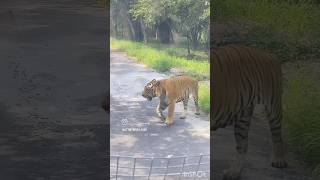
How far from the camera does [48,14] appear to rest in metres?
3.70

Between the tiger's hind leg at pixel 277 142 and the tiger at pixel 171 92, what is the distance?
0.54m

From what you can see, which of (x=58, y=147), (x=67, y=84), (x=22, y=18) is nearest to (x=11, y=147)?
(x=58, y=147)

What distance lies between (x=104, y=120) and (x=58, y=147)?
367 millimetres

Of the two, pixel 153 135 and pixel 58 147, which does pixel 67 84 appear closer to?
pixel 58 147

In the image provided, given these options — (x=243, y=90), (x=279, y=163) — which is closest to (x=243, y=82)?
(x=243, y=90)

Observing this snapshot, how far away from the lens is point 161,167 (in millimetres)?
3836

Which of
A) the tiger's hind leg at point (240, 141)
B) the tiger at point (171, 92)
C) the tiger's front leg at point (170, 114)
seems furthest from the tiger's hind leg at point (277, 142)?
the tiger's front leg at point (170, 114)

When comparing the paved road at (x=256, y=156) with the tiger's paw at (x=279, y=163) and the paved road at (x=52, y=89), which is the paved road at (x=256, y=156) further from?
the paved road at (x=52, y=89)

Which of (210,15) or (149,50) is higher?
(210,15)

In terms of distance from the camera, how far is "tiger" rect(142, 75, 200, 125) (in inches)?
147

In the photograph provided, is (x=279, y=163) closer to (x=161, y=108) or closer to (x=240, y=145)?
(x=240, y=145)

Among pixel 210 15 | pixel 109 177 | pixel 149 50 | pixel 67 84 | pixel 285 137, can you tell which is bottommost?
pixel 109 177

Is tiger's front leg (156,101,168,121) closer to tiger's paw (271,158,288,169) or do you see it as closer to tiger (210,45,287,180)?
tiger (210,45,287,180)

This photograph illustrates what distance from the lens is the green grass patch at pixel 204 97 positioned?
377 centimetres
